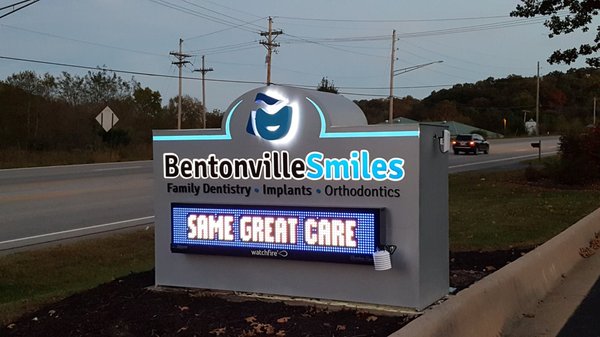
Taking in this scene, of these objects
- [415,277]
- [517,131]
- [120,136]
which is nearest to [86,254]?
[415,277]

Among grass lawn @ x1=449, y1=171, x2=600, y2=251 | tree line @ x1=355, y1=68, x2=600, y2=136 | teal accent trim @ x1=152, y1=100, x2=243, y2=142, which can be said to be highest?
tree line @ x1=355, y1=68, x2=600, y2=136

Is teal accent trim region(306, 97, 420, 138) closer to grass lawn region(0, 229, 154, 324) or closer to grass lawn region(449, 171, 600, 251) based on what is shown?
grass lawn region(0, 229, 154, 324)

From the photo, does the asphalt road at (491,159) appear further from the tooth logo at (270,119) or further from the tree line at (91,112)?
the tooth logo at (270,119)

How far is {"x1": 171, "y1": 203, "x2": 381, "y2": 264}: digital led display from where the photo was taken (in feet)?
17.9

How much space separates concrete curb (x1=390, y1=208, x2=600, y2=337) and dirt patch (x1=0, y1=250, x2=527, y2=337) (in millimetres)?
492

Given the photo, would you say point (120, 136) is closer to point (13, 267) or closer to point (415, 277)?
point (13, 267)

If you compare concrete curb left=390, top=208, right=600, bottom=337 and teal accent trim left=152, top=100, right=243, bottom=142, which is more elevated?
teal accent trim left=152, top=100, right=243, bottom=142

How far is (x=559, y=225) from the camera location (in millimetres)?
11609

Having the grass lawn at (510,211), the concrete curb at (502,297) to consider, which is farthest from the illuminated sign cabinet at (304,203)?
the grass lawn at (510,211)

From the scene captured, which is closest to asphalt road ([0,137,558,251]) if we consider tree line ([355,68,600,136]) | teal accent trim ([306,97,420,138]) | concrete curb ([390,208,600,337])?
teal accent trim ([306,97,420,138])

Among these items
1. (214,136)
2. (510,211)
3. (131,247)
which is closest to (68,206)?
(131,247)

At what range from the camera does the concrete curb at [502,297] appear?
14.6 ft

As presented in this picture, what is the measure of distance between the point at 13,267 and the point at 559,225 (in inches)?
363

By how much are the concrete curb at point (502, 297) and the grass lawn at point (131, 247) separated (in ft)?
4.00
